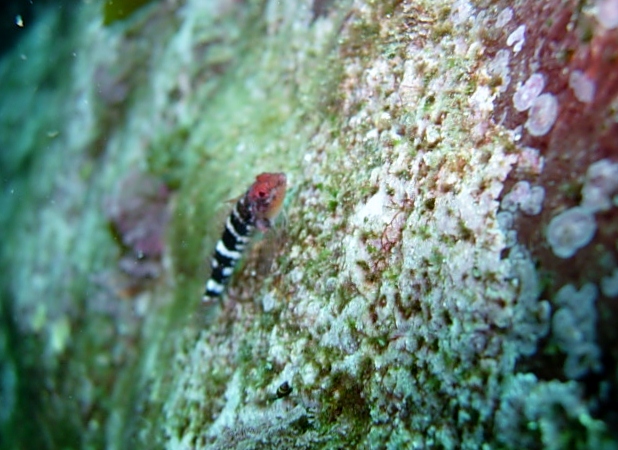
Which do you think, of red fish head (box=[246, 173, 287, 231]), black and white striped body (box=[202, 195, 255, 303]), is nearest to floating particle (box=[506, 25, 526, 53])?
red fish head (box=[246, 173, 287, 231])

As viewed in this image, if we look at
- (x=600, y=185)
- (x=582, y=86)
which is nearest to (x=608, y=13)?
(x=582, y=86)

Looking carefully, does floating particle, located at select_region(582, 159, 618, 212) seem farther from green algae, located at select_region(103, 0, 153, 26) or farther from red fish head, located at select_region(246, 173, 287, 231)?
green algae, located at select_region(103, 0, 153, 26)

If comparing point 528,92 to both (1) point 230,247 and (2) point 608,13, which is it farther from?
(1) point 230,247

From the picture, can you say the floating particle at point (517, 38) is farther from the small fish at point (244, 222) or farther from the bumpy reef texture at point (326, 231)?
the small fish at point (244, 222)

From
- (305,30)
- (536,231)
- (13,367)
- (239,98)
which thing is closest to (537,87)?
(536,231)

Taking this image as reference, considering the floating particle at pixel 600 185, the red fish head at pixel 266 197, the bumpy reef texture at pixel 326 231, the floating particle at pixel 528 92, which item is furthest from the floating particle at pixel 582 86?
the red fish head at pixel 266 197
